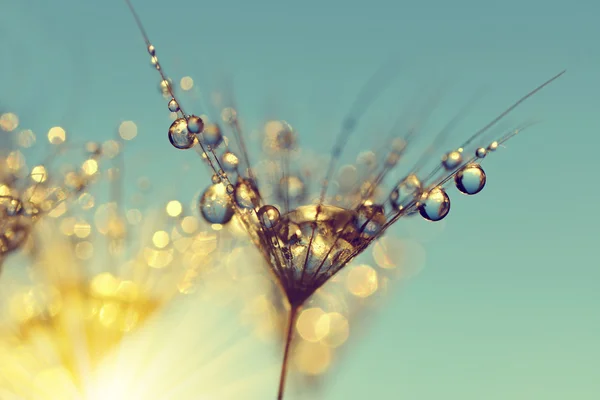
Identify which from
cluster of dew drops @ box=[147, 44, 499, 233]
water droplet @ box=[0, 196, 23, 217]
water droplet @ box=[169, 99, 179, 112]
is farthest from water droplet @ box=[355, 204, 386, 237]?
water droplet @ box=[0, 196, 23, 217]

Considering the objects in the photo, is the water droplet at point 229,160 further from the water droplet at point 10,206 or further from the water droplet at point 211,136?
the water droplet at point 10,206

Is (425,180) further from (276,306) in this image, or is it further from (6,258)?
(6,258)

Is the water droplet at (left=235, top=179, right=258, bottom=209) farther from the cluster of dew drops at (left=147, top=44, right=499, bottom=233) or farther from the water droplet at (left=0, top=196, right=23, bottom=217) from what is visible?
the water droplet at (left=0, top=196, right=23, bottom=217)

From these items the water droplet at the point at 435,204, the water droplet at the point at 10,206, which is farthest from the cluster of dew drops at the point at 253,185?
the water droplet at the point at 10,206

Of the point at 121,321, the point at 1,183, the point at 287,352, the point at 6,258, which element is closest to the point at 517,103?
the point at 287,352

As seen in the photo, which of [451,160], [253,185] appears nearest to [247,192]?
[253,185]
